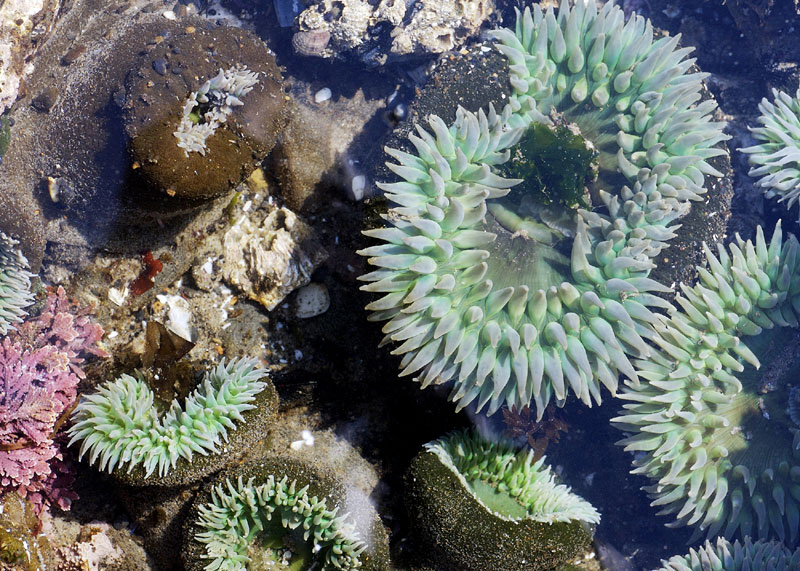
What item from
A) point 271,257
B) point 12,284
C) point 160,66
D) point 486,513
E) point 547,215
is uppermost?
point 160,66

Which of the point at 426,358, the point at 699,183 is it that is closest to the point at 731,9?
the point at 699,183

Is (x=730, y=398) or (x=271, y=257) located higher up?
(x=271, y=257)

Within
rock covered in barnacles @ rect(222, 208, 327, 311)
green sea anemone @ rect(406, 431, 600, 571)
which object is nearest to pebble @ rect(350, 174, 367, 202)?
rock covered in barnacles @ rect(222, 208, 327, 311)

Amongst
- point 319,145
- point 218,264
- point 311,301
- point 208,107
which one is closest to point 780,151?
point 319,145

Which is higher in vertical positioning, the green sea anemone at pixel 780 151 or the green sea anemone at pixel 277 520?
the green sea anemone at pixel 780 151

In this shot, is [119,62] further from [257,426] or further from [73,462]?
[73,462]

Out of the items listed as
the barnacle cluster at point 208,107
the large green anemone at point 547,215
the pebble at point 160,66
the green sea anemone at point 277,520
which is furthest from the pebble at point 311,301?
the pebble at point 160,66

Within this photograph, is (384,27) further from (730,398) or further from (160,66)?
(730,398)

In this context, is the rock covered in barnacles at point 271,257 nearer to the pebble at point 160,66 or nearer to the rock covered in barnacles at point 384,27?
the pebble at point 160,66
